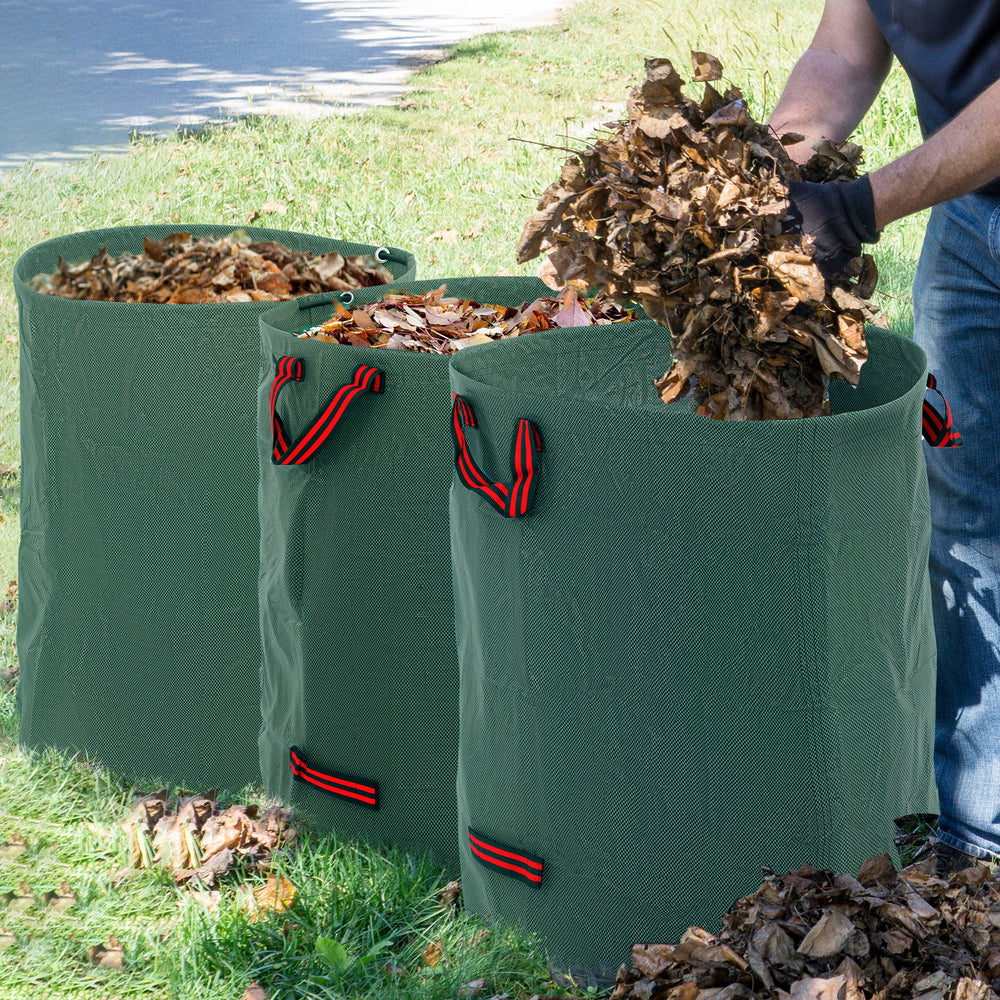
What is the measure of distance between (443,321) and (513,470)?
1.88 feet

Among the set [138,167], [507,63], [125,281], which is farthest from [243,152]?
[125,281]

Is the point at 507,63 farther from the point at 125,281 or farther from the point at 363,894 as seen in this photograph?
the point at 363,894

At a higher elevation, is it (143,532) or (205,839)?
(143,532)

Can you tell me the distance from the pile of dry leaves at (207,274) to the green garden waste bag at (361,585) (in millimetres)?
279

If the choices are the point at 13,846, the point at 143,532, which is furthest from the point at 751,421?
the point at 13,846

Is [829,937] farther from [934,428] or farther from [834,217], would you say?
[834,217]

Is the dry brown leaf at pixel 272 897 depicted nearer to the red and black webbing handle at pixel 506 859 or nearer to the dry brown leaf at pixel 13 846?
the red and black webbing handle at pixel 506 859

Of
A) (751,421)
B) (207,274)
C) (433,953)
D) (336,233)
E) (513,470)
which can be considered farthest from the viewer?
(336,233)

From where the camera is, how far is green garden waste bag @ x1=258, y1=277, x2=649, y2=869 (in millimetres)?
1918

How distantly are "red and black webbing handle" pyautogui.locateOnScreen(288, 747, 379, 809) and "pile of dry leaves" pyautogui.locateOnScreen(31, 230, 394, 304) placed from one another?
87 centimetres

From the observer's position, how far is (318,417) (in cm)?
192

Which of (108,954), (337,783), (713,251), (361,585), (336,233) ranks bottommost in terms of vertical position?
(108,954)

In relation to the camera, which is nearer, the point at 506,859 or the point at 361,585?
the point at 506,859

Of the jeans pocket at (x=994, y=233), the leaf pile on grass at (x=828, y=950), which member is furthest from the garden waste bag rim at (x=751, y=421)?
the leaf pile on grass at (x=828, y=950)
